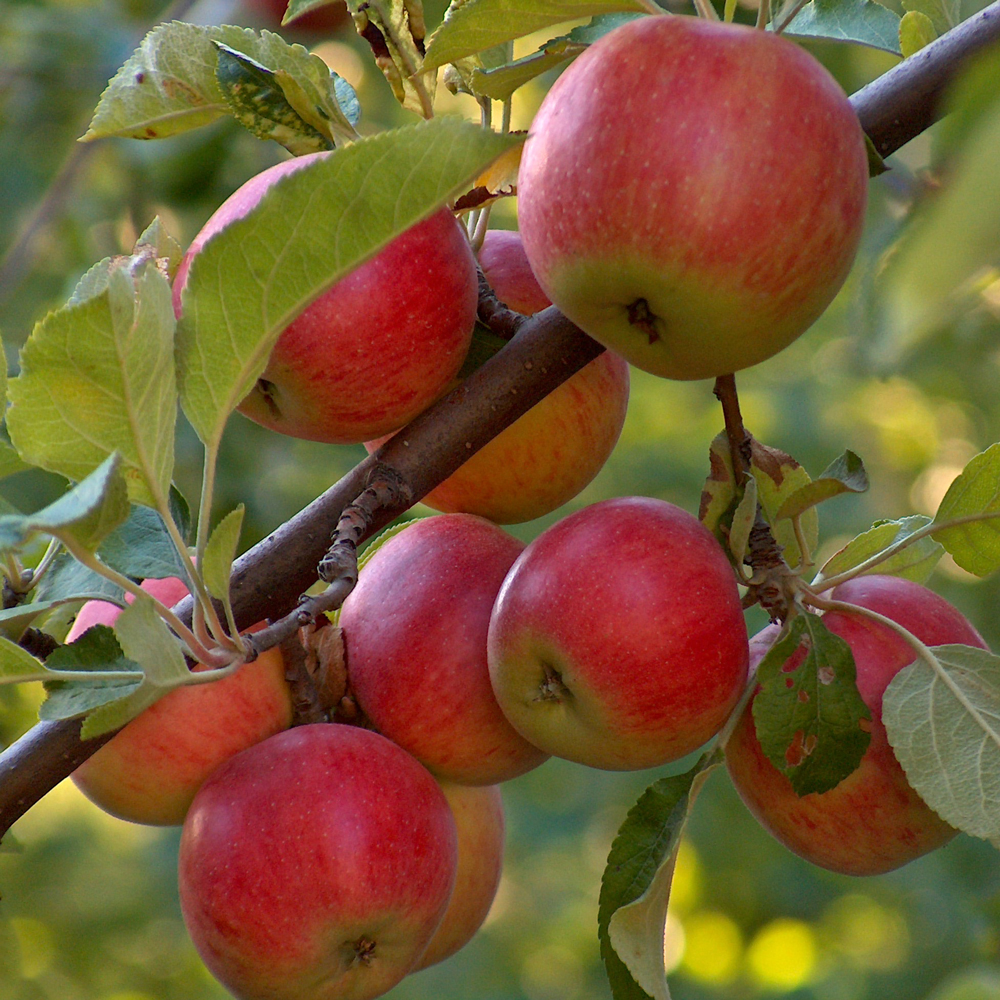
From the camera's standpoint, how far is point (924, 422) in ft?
12.8

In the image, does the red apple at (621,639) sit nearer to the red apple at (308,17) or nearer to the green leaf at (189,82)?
the green leaf at (189,82)

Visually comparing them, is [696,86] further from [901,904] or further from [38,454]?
[901,904]

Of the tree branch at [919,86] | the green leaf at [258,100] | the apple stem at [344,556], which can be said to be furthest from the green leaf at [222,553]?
the tree branch at [919,86]

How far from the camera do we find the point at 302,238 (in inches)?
27.8

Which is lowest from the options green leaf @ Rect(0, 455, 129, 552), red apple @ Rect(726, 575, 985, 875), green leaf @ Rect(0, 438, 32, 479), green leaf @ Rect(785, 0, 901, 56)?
red apple @ Rect(726, 575, 985, 875)

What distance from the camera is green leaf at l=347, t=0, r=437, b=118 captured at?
3.30ft

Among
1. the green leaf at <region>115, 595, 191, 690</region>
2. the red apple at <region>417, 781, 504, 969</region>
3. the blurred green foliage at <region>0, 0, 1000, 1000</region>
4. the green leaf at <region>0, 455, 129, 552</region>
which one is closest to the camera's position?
the green leaf at <region>0, 455, 129, 552</region>

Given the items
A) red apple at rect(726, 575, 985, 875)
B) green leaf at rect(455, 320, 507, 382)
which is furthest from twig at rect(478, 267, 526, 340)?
red apple at rect(726, 575, 985, 875)

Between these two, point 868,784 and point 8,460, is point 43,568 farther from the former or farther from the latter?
point 868,784

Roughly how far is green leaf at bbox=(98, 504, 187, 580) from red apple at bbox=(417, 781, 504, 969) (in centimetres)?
39

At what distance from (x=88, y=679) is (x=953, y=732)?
695 mm

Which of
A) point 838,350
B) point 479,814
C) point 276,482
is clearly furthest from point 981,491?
point 838,350

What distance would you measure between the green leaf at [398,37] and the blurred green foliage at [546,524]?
51.2 inches

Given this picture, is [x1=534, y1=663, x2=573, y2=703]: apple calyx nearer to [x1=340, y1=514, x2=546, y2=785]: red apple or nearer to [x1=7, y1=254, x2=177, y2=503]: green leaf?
[x1=340, y1=514, x2=546, y2=785]: red apple
